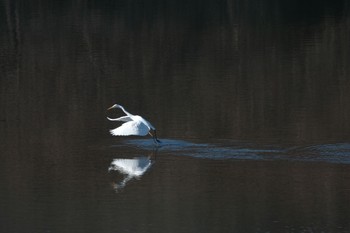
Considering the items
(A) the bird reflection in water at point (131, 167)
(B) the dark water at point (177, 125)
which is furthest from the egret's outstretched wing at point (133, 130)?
(A) the bird reflection in water at point (131, 167)

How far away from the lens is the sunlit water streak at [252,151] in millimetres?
19484

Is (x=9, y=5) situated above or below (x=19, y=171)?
above

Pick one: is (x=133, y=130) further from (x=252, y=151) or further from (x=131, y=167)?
(x=252, y=151)

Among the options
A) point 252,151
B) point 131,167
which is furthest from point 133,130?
point 252,151

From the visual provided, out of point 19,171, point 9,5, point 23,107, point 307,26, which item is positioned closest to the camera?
point 19,171

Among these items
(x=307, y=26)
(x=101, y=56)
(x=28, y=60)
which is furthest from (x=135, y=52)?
(x=307, y=26)

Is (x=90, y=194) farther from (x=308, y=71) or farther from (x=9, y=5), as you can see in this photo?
(x=9, y=5)

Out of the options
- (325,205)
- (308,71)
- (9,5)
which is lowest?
(325,205)

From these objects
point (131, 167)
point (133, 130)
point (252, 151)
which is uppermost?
point (133, 130)

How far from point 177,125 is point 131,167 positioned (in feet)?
11.8

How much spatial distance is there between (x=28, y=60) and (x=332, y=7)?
19.1 meters

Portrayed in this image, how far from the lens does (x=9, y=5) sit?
46.9 metres

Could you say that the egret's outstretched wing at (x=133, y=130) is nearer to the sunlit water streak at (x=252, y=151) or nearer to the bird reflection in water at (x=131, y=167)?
the sunlit water streak at (x=252, y=151)

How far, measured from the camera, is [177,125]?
22.5 meters
